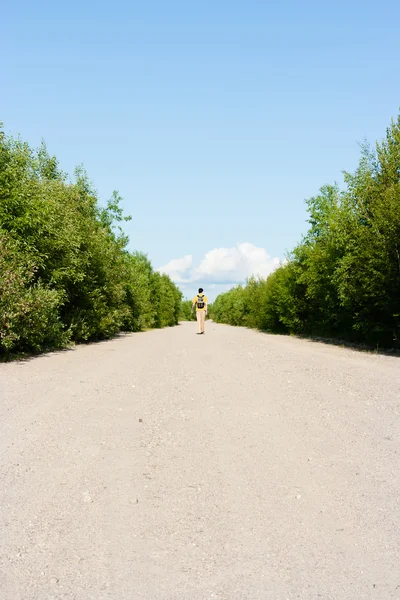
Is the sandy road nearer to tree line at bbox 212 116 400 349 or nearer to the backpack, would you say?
tree line at bbox 212 116 400 349

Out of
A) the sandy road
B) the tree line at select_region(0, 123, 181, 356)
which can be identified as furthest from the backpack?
the sandy road

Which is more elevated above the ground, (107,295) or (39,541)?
(107,295)

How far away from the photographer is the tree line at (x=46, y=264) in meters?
15.6

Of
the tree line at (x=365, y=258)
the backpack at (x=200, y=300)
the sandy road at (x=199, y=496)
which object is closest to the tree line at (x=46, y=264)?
the backpack at (x=200, y=300)

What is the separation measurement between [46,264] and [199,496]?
1749cm

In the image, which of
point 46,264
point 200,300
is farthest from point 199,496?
point 200,300

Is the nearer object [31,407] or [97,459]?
[97,459]

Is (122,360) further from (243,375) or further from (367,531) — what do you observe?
(367,531)

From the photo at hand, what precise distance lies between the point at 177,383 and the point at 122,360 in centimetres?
544

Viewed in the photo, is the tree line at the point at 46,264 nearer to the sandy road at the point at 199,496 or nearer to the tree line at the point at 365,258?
the sandy road at the point at 199,496

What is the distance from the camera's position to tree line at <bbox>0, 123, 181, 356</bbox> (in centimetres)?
1565

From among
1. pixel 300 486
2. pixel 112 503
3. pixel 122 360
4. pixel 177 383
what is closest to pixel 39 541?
pixel 112 503

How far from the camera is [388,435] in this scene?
648 centimetres

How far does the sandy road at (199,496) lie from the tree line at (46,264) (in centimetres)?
720
